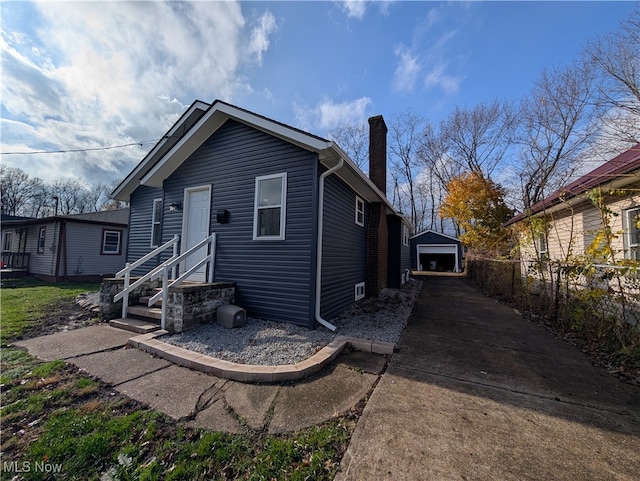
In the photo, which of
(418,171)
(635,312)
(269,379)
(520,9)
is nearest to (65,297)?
(269,379)

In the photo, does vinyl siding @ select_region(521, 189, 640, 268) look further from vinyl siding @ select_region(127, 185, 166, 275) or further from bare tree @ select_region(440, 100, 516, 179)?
bare tree @ select_region(440, 100, 516, 179)

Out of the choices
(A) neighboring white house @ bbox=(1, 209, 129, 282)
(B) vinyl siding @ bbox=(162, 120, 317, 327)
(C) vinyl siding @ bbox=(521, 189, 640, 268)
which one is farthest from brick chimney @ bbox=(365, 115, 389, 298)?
(A) neighboring white house @ bbox=(1, 209, 129, 282)

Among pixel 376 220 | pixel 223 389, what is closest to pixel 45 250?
pixel 223 389

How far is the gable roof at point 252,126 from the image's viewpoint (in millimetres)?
5087

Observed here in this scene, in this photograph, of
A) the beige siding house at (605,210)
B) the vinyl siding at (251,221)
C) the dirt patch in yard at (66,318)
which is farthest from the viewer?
the vinyl siding at (251,221)

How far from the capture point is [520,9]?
670 centimetres

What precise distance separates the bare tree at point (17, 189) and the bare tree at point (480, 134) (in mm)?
53260

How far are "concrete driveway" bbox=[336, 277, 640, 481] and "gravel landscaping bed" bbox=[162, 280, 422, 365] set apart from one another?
103cm

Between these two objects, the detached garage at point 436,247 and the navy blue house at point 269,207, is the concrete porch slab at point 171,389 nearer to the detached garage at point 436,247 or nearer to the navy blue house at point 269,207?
the navy blue house at point 269,207

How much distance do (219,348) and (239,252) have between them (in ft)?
7.72

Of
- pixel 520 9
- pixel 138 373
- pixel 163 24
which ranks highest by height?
pixel 520 9

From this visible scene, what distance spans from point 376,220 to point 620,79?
874cm

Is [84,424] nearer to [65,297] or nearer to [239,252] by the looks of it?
[239,252]

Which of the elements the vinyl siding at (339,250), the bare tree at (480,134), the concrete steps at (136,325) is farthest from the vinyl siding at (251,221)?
the bare tree at (480,134)
